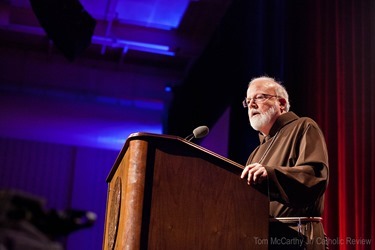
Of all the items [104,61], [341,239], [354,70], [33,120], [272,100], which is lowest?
[341,239]

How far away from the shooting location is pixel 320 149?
2498 millimetres

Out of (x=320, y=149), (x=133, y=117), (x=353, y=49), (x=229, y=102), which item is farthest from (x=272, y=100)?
(x=133, y=117)

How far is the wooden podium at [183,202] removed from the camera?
2.12m

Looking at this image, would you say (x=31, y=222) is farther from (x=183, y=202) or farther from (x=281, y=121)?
(x=281, y=121)

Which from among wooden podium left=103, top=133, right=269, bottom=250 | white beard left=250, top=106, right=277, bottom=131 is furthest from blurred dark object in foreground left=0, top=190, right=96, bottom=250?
white beard left=250, top=106, right=277, bottom=131

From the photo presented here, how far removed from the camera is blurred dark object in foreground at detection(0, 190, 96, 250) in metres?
0.88

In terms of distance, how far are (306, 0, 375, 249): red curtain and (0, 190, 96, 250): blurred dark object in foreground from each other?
119 inches

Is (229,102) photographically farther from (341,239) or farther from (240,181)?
(240,181)

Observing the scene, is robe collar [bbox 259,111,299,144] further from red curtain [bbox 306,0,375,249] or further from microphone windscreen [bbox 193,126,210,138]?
red curtain [bbox 306,0,375,249]

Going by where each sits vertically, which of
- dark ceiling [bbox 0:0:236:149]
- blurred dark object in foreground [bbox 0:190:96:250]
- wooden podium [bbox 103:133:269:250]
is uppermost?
dark ceiling [bbox 0:0:236:149]

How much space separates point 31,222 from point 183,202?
126 centimetres

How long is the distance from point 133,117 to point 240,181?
7.84m

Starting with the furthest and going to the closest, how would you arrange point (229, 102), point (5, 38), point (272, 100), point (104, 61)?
point (104, 61), point (5, 38), point (229, 102), point (272, 100)

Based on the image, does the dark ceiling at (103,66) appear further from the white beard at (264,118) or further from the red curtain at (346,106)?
the white beard at (264,118)
